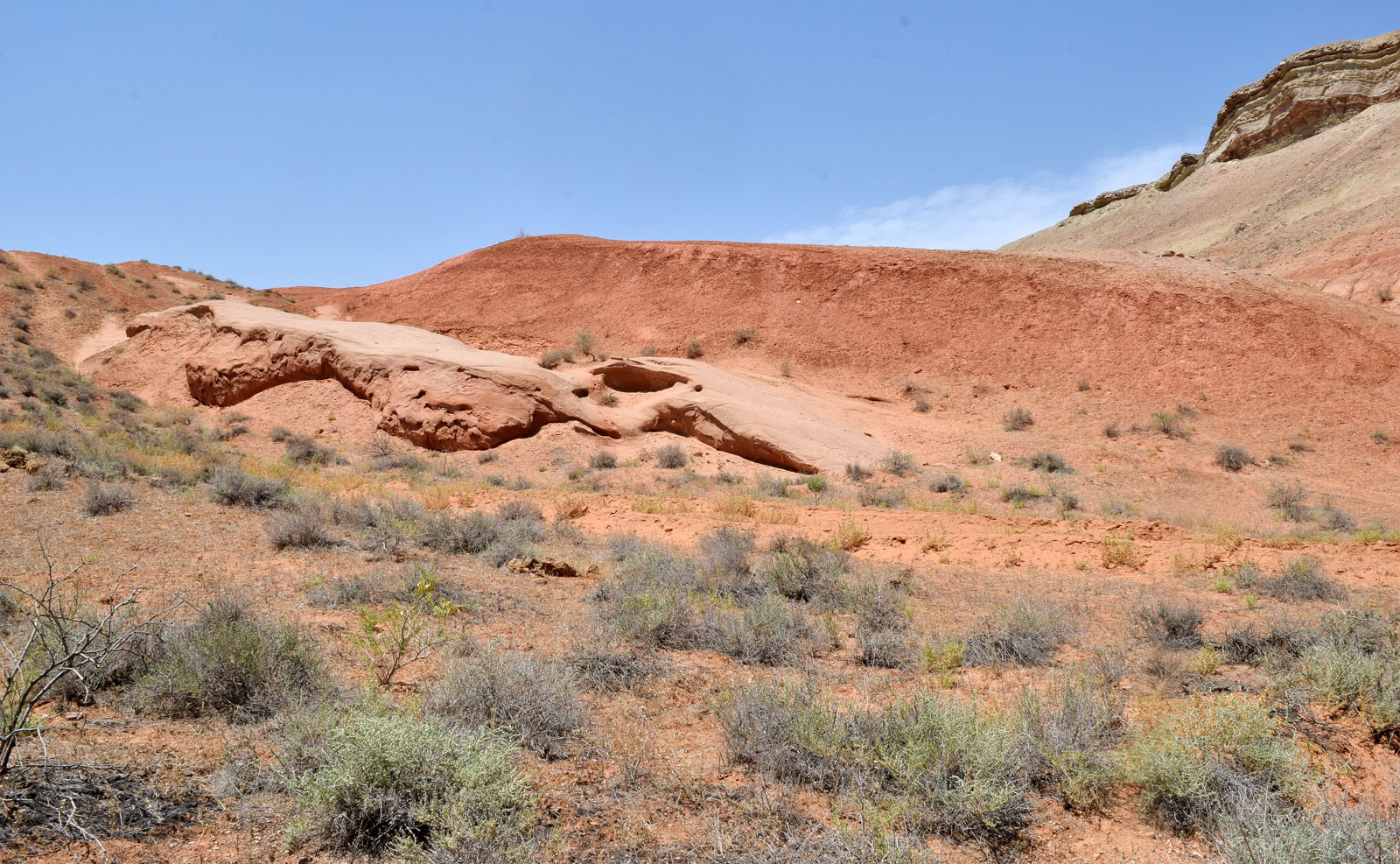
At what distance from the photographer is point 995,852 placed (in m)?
3.04

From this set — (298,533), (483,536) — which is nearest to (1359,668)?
(483,536)

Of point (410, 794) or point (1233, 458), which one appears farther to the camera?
point (1233, 458)

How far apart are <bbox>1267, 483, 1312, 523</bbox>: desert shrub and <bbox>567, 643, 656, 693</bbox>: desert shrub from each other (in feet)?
39.7

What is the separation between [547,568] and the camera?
718 centimetres

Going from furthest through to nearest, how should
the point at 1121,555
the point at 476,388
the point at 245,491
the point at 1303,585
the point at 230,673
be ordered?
the point at 476,388 → the point at 245,491 → the point at 1121,555 → the point at 1303,585 → the point at 230,673

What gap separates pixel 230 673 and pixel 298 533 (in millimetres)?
3540

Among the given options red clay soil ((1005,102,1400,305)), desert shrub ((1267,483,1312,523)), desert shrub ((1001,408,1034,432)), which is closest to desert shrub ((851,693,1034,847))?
desert shrub ((1267,483,1312,523))

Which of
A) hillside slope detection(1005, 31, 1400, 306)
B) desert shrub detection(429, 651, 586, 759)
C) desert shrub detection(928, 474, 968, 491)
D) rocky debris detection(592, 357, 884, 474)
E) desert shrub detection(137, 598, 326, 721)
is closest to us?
desert shrub detection(429, 651, 586, 759)

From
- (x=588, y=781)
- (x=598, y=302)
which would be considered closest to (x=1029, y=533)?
(x=588, y=781)

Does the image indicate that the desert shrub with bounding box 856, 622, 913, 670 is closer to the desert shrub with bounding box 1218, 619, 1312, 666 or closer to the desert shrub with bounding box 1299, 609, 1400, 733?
the desert shrub with bounding box 1218, 619, 1312, 666

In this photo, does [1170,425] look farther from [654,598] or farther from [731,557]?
[654,598]

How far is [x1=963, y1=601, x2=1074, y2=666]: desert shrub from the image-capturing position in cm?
516

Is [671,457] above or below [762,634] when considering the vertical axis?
above

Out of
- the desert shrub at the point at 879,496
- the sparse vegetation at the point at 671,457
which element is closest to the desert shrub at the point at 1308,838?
the desert shrub at the point at 879,496
